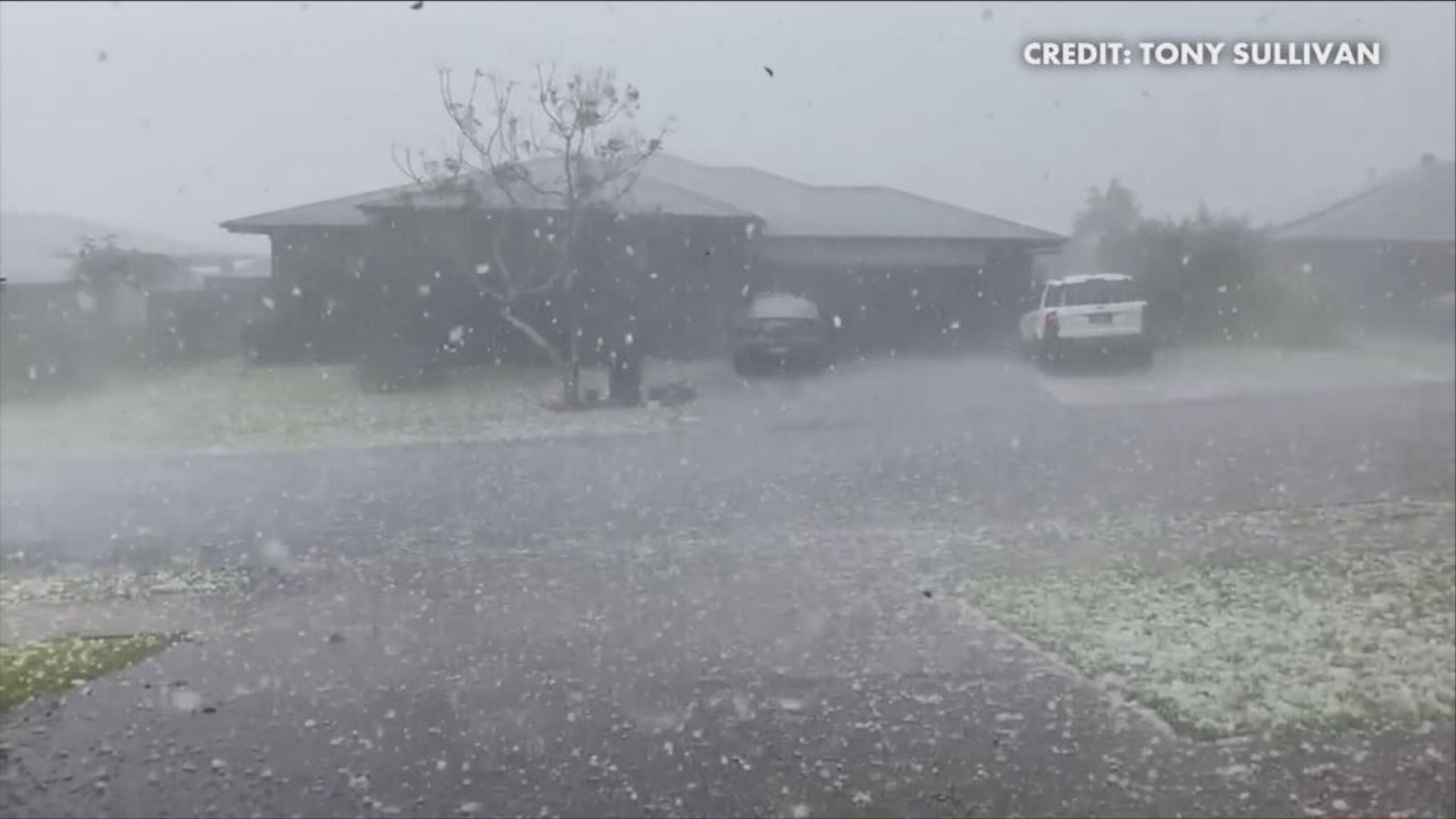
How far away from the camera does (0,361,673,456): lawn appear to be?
6.34 meters

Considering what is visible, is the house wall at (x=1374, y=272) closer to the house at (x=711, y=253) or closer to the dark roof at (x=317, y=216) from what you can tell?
the house at (x=711, y=253)

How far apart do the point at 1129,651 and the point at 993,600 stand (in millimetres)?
954

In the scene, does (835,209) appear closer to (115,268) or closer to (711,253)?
(711,253)

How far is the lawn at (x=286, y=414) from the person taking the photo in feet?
20.8

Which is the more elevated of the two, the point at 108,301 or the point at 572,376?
the point at 108,301

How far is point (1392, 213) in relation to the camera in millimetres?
8531

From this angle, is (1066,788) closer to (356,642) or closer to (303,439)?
(356,642)

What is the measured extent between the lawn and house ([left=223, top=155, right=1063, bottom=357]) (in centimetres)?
33

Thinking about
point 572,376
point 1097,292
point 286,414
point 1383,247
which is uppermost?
point 1383,247

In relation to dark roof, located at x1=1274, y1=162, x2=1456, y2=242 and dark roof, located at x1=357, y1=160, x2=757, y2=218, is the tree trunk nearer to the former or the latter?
dark roof, located at x1=357, y1=160, x2=757, y2=218

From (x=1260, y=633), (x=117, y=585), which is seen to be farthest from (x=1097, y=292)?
(x=117, y=585)

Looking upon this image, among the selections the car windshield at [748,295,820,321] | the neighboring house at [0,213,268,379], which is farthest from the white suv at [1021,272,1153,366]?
the neighboring house at [0,213,268,379]

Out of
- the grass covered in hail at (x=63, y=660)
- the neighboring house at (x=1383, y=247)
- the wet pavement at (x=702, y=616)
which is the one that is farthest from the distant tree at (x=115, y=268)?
the neighboring house at (x=1383, y=247)

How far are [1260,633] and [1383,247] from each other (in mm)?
3821
